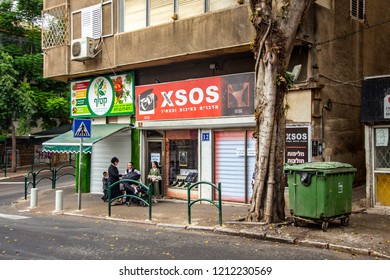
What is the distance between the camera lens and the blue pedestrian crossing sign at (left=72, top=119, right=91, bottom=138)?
13.1 meters

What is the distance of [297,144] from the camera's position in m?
12.3

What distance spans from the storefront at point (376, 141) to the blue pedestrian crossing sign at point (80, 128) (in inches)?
318

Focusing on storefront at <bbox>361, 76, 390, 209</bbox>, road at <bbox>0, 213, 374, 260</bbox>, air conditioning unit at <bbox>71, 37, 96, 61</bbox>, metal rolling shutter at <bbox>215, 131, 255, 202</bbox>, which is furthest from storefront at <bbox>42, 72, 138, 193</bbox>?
storefront at <bbox>361, 76, 390, 209</bbox>

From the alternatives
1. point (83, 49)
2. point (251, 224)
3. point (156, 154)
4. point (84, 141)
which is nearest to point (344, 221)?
point (251, 224)

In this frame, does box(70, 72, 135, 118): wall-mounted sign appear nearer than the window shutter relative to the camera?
Yes

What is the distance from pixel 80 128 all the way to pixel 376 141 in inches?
337

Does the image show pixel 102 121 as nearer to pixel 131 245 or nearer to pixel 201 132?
pixel 201 132

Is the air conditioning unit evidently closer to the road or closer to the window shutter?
the window shutter

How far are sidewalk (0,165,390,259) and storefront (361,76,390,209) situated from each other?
56 cm

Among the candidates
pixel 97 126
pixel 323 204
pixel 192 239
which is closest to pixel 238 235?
pixel 192 239

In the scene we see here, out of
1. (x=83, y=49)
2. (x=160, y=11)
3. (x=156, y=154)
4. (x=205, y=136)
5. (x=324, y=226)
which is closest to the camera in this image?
(x=324, y=226)

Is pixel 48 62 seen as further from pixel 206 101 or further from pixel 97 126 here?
pixel 206 101

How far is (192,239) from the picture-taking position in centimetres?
903

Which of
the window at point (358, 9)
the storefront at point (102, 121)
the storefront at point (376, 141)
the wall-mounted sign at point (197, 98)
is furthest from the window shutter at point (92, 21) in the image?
the storefront at point (376, 141)
